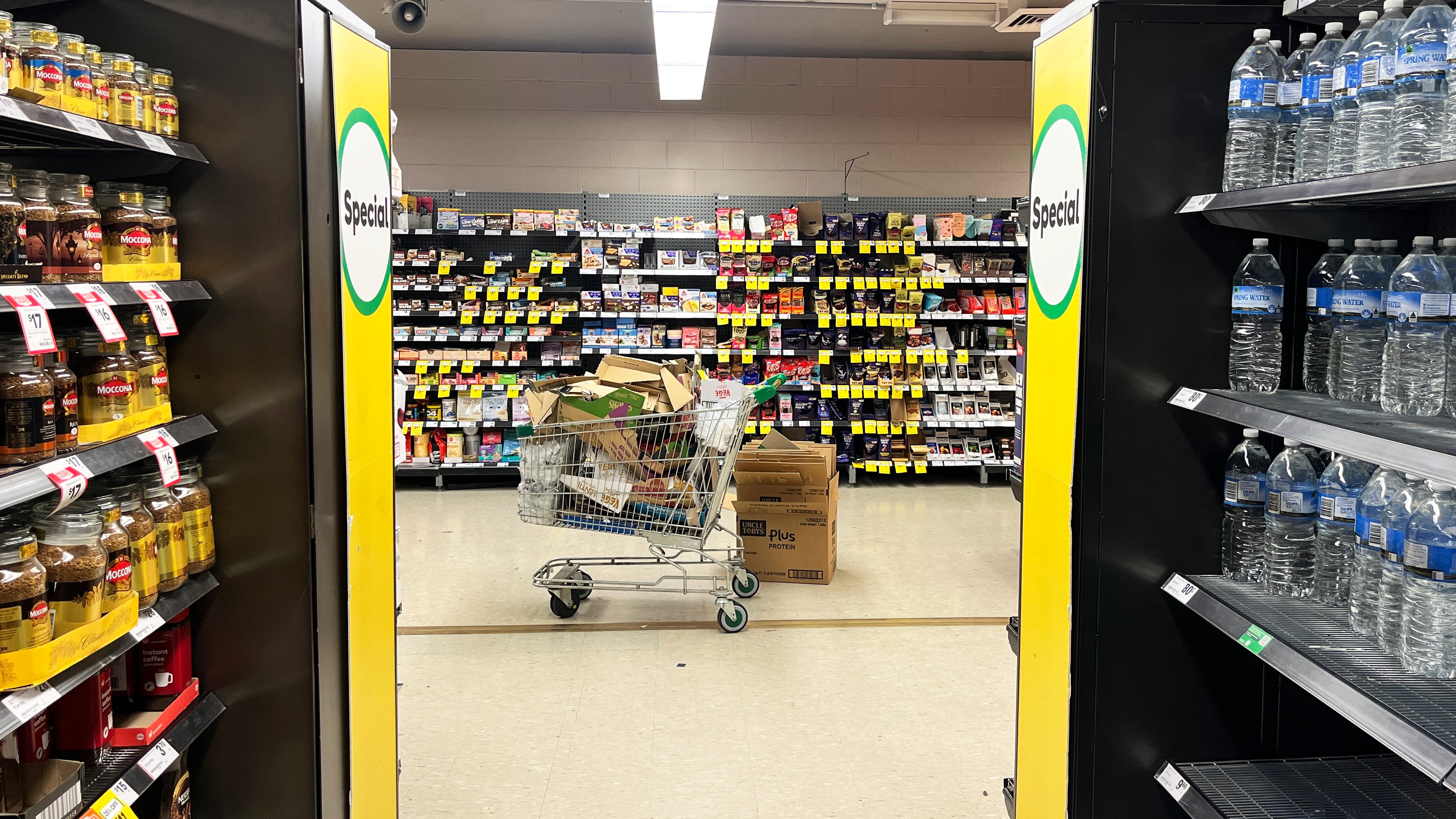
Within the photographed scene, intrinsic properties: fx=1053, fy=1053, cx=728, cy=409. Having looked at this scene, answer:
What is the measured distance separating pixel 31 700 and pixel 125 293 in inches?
27.1

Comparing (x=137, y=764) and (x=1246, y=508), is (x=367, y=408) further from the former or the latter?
(x=1246, y=508)

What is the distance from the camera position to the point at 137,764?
77.5 inches

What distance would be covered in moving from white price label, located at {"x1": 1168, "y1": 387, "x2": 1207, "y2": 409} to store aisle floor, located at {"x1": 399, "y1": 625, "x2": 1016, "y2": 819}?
56.4 inches

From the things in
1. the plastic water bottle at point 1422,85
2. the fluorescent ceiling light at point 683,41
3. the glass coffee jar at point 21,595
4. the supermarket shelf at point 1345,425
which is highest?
the fluorescent ceiling light at point 683,41

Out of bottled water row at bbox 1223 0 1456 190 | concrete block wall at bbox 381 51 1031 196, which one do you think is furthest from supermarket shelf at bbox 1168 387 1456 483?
concrete block wall at bbox 381 51 1031 196

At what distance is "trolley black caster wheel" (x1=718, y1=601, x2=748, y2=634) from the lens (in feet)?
15.1

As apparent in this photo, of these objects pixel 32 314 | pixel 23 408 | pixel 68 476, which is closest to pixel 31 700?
pixel 68 476

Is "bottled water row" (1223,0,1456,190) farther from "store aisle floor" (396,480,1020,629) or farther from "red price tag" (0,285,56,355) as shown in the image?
"store aisle floor" (396,480,1020,629)

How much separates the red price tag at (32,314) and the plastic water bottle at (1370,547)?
2153 millimetres

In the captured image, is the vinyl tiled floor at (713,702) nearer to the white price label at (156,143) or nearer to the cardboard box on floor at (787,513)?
the cardboard box on floor at (787,513)

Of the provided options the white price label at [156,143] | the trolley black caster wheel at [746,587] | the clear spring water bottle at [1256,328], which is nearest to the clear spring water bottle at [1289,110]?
the clear spring water bottle at [1256,328]

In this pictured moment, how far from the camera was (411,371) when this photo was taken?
8297 mm

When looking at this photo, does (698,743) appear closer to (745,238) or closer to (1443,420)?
(1443,420)

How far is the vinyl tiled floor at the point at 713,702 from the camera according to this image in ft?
10.2
